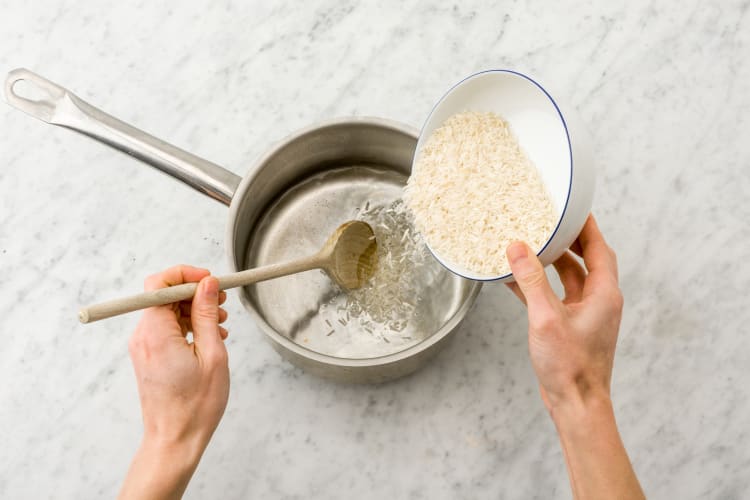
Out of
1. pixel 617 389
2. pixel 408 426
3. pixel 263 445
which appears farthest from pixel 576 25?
pixel 263 445

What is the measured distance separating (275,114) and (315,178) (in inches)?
5.3

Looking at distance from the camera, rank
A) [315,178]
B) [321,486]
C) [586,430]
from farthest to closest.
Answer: [315,178], [321,486], [586,430]

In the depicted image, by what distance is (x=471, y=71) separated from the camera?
3.73ft

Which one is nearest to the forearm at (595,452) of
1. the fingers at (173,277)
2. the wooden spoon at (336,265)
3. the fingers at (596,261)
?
the fingers at (596,261)

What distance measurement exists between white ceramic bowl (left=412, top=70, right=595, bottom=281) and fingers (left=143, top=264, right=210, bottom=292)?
0.98 ft

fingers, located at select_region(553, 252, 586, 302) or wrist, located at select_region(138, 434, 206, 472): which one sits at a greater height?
fingers, located at select_region(553, 252, 586, 302)

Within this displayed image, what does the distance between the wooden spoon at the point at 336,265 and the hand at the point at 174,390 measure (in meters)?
0.03

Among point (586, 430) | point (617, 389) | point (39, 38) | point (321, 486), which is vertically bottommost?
point (321, 486)

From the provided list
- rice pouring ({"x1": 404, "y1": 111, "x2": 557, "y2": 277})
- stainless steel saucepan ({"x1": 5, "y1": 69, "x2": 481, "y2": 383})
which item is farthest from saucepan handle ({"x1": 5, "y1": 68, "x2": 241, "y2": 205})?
rice pouring ({"x1": 404, "y1": 111, "x2": 557, "y2": 277})

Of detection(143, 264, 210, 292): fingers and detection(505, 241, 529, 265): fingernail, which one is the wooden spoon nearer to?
detection(143, 264, 210, 292): fingers

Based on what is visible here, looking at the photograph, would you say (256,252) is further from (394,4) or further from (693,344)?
(693,344)

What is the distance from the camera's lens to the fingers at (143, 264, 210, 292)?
0.81m

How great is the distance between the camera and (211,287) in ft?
2.53

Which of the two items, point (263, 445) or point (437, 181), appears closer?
point (437, 181)
